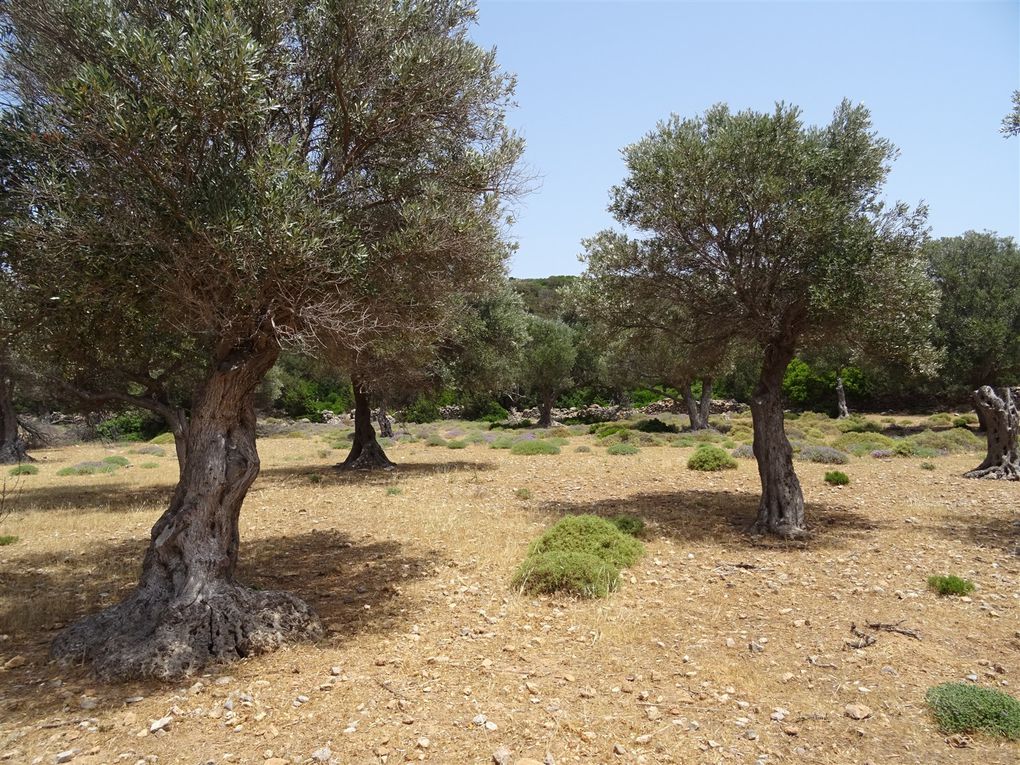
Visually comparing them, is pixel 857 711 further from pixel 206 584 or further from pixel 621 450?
pixel 621 450

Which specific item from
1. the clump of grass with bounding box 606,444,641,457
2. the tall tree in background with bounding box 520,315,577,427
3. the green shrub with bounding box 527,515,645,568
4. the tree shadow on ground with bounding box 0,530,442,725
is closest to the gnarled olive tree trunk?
the tall tree in background with bounding box 520,315,577,427

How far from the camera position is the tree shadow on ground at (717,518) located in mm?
12992

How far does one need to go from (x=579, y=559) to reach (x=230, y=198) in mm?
7020

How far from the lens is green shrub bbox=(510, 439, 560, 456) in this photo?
30375mm

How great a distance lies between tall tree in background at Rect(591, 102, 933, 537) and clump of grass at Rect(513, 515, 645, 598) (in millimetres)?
4040

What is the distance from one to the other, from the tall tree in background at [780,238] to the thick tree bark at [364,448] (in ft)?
50.1

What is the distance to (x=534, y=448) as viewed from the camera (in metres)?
31.0

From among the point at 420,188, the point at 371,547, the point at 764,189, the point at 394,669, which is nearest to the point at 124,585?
the point at 371,547

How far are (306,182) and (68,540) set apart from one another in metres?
11.3

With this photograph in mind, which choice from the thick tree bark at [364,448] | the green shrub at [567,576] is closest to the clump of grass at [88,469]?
the thick tree bark at [364,448]

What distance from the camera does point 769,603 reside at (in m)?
9.30

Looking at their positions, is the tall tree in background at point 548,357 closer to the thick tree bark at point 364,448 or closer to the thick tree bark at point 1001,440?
the thick tree bark at point 364,448

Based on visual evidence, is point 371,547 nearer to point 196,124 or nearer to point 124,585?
point 124,585

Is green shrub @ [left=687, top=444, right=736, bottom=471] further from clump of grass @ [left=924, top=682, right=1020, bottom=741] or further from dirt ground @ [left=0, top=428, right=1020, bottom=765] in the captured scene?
clump of grass @ [left=924, top=682, right=1020, bottom=741]
